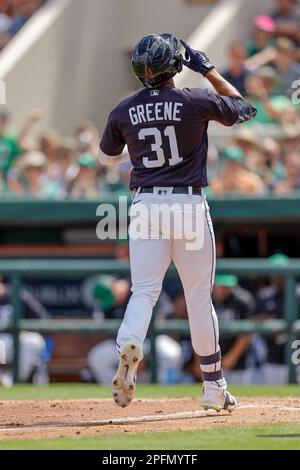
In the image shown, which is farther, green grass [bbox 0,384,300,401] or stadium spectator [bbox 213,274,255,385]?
stadium spectator [bbox 213,274,255,385]

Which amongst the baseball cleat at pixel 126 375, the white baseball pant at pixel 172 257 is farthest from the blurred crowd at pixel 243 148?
the baseball cleat at pixel 126 375

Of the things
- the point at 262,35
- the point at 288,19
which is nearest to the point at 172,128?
the point at 262,35

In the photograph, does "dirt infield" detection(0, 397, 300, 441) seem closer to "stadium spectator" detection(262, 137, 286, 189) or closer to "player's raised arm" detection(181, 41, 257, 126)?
"player's raised arm" detection(181, 41, 257, 126)

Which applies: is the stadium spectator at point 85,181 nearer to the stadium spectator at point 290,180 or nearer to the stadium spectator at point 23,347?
the stadium spectator at point 23,347

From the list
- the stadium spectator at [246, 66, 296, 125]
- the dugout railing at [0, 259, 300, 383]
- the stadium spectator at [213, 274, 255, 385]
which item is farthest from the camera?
the stadium spectator at [246, 66, 296, 125]

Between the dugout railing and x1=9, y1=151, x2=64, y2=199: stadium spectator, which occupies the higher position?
x1=9, y1=151, x2=64, y2=199: stadium spectator

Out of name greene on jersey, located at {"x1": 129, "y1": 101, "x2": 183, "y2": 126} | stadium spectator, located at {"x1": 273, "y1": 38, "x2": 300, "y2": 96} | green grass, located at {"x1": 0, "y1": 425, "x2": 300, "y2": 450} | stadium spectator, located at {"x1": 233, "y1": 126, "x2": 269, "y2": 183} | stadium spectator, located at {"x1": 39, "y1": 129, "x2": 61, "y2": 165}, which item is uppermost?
stadium spectator, located at {"x1": 273, "y1": 38, "x2": 300, "y2": 96}

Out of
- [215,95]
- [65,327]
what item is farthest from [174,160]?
[65,327]

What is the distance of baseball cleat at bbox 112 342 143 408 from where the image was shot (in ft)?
19.7

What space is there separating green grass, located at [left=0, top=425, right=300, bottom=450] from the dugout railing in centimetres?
456

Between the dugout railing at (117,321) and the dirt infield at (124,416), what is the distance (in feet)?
8.87

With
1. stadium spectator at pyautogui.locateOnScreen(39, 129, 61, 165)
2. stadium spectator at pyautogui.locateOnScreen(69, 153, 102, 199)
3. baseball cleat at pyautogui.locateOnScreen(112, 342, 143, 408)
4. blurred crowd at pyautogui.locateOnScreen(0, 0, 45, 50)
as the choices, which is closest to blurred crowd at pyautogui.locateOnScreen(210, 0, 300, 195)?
stadium spectator at pyautogui.locateOnScreen(69, 153, 102, 199)

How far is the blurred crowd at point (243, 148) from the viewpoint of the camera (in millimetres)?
11547

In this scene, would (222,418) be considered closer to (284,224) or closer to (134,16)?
(284,224)
